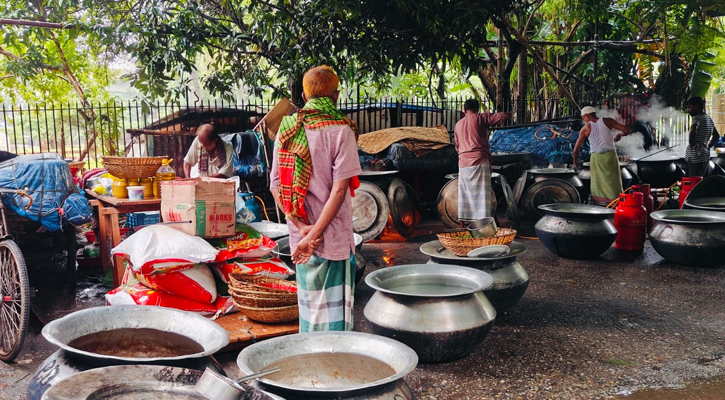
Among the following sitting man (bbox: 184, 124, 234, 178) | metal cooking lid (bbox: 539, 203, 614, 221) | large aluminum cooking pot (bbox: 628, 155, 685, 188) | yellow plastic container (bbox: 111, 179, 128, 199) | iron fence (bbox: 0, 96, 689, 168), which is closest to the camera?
yellow plastic container (bbox: 111, 179, 128, 199)

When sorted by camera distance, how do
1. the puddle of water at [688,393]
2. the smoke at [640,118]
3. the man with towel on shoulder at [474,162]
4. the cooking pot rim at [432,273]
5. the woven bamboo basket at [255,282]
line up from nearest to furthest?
the puddle of water at [688,393] < the cooking pot rim at [432,273] < the woven bamboo basket at [255,282] < the man with towel on shoulder at [474,162] < the smoke at [640,118]

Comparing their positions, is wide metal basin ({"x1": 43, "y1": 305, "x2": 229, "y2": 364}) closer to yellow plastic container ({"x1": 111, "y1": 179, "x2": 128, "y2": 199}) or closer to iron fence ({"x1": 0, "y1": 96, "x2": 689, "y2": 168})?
yellow plastic container ({"x1": 111, "y1": 179, "x2": 128, "y2": 199})

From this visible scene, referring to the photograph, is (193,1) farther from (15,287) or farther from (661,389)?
(661,389)

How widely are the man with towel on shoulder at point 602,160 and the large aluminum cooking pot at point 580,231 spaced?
261 centimetres

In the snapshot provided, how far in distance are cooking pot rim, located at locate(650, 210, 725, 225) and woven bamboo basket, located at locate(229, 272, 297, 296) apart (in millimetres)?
4784

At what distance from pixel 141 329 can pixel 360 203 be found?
6.40 meters

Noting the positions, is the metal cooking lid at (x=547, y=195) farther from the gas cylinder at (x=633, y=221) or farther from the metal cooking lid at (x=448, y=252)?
the metal cooking lid at (x=448, y=252)

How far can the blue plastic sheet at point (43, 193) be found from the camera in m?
5.60

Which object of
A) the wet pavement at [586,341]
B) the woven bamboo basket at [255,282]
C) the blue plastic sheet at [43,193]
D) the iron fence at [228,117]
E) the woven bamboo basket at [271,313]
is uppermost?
the iron fence at [228,117]

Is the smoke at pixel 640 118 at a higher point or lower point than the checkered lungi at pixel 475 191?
higher

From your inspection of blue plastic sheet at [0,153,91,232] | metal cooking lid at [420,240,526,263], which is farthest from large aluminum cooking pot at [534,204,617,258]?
blue plastic sheet at [0,153,91,232]

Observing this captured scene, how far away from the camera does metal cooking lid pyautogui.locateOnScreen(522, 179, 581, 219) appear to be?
398 inches

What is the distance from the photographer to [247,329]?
15.4ft

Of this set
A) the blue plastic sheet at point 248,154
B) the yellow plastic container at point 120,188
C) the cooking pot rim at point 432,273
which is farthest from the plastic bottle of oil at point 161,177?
the blue plastic sheet at point 248,154
